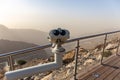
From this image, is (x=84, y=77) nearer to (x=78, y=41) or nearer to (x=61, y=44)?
(x=78, y=41)

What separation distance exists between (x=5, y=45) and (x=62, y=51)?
119626 millimetres

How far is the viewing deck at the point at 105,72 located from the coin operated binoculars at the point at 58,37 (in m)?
1.18

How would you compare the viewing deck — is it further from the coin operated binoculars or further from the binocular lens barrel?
the binocular lens barrel

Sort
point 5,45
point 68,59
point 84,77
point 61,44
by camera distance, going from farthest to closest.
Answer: point 5,45 < point 68,59 < point 84,77 < point 61,44

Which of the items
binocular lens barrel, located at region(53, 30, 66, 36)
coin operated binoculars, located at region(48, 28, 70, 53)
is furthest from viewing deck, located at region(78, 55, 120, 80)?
binocular lens barrel, located at region(53, 30, 66, 36)

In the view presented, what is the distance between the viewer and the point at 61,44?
2529 mm

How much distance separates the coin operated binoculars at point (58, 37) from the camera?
2381mm

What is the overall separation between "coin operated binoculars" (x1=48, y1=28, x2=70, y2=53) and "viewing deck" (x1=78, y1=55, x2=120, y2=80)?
3.86 feet

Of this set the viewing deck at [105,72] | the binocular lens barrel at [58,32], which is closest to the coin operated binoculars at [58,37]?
the binocular lens barrel at [58,32]

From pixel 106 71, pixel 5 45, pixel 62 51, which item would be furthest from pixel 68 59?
pixel 5 45

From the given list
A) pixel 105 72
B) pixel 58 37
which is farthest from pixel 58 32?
pixel 105 72

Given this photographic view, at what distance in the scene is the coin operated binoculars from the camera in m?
2.38

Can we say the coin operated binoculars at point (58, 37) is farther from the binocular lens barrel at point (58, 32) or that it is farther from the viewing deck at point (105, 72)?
the viewing deck at point (105, 72)

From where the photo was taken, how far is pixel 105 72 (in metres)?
3.83
